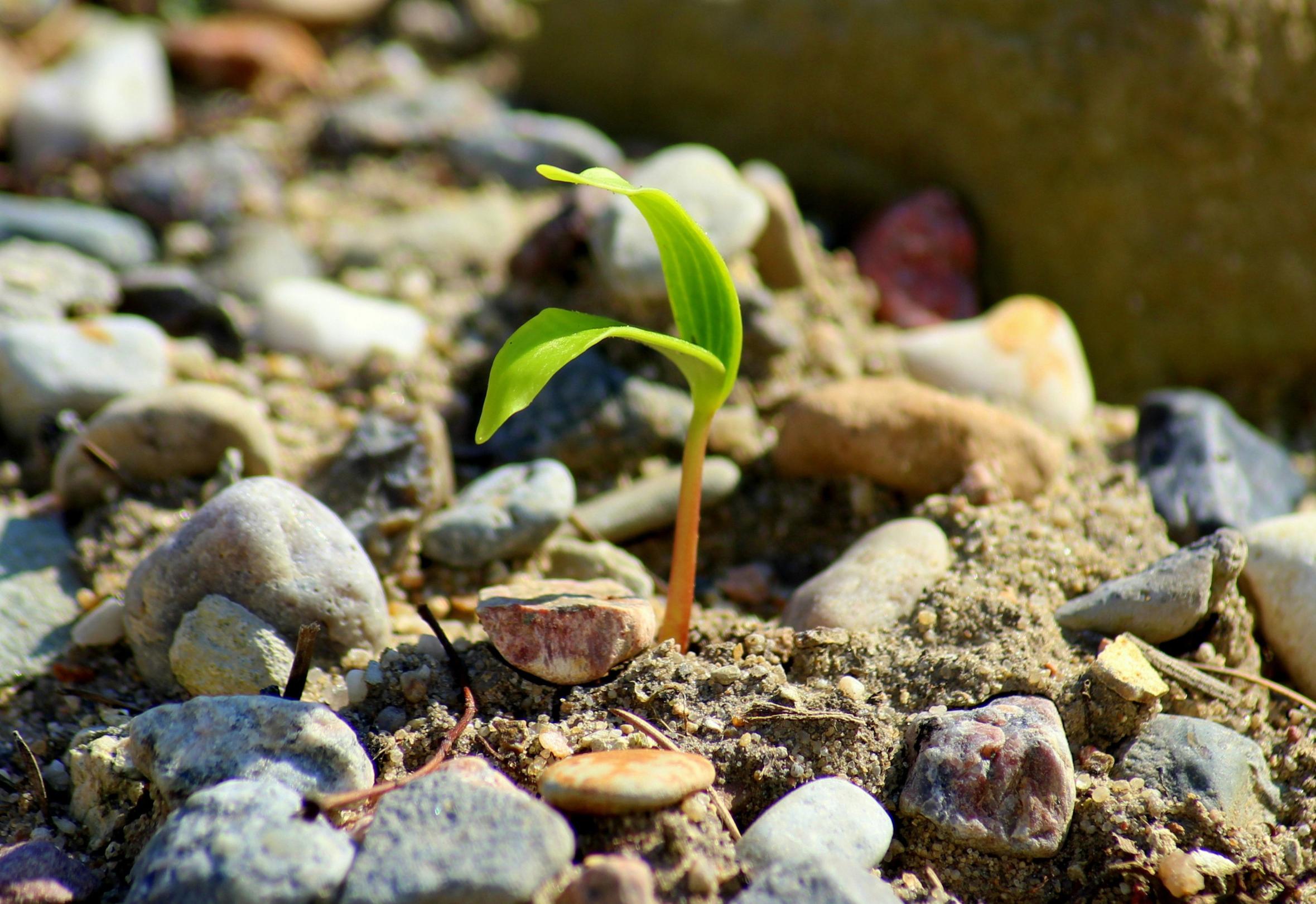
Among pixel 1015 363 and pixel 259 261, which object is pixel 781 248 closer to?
pixel 1015 363

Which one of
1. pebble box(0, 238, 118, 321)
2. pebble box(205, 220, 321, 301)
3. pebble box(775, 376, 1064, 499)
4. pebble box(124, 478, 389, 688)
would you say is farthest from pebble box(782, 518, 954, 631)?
pebble box(0, 238, 118, 321)

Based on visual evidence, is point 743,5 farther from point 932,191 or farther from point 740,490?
point 740,490

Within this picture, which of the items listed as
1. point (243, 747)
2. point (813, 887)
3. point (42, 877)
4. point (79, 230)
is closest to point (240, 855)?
point (243, 747)

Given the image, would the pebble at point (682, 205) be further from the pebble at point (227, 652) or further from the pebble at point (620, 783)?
the pebble at point (620, 783)

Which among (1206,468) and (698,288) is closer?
(698,288)

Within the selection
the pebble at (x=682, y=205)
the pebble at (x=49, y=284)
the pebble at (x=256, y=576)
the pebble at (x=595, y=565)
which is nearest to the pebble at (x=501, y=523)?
the pebble at (x=595, y=565)

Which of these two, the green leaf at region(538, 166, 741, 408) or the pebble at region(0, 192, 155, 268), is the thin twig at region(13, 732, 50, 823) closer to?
the green leaf at region(538, 166, 741, 408)
